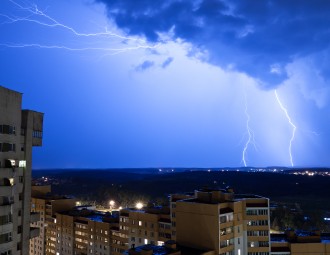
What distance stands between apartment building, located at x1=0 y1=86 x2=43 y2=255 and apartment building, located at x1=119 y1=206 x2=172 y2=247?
24273 mm

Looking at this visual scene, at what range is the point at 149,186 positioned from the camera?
175000 millimetres

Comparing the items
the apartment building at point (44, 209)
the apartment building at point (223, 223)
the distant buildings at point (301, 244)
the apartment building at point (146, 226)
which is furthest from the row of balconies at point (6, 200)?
the apartment building at point (44, 209)

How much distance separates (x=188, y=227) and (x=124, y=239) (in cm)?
2151

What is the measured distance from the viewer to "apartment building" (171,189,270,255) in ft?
108

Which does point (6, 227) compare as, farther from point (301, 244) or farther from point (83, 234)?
point (83, 234)

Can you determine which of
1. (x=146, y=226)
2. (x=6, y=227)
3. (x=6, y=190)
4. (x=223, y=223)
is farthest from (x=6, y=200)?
(x=146, y=226)

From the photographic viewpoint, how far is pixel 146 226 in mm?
49406

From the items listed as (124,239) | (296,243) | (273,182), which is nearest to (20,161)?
(296,243)

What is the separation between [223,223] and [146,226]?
1856 cm

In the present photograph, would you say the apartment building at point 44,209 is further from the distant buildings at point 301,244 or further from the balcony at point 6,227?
the balcony at point 6,227

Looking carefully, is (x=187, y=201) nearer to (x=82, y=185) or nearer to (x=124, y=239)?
(x=124, y=239)

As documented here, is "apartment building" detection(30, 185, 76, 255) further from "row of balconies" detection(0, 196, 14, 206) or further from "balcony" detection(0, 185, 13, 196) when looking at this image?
"balcony" detection(0, 185, 13, 196)

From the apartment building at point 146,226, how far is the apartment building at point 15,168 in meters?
24.3

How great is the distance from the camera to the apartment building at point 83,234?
55.2 meters
